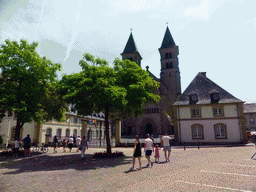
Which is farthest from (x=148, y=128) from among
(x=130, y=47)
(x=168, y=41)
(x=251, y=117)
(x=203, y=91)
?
(x=251, y=117)

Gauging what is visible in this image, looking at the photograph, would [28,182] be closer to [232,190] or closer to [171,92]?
[232,190]

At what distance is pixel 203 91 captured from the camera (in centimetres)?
2772

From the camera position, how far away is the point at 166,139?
37.7 feet

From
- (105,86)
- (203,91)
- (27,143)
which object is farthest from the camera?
(203,91)

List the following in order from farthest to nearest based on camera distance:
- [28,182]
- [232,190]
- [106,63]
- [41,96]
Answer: [41,96], [106,63], [28,182], [232,190]

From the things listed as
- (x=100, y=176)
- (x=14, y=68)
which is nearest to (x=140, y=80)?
(x=100, y=176)

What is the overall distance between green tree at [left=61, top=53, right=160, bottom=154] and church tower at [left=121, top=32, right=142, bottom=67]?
42.6m

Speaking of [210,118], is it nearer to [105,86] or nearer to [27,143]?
[105,86]

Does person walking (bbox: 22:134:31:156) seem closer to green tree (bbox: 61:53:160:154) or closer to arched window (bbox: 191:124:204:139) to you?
green tree (bbox: 61:53:160:154)

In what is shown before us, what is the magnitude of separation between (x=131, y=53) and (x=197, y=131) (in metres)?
37.4

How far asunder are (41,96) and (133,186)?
41.2 feet

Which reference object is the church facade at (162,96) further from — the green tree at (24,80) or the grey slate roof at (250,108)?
the green tree at (24,80)

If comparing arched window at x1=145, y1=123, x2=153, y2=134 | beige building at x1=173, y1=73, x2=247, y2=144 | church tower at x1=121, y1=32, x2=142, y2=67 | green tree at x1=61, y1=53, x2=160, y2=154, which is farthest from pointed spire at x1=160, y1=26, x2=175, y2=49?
green tree at x1=61, y1=53, x2=160, y2=154

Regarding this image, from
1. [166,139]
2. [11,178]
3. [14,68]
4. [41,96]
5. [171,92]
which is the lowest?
[11,178]
